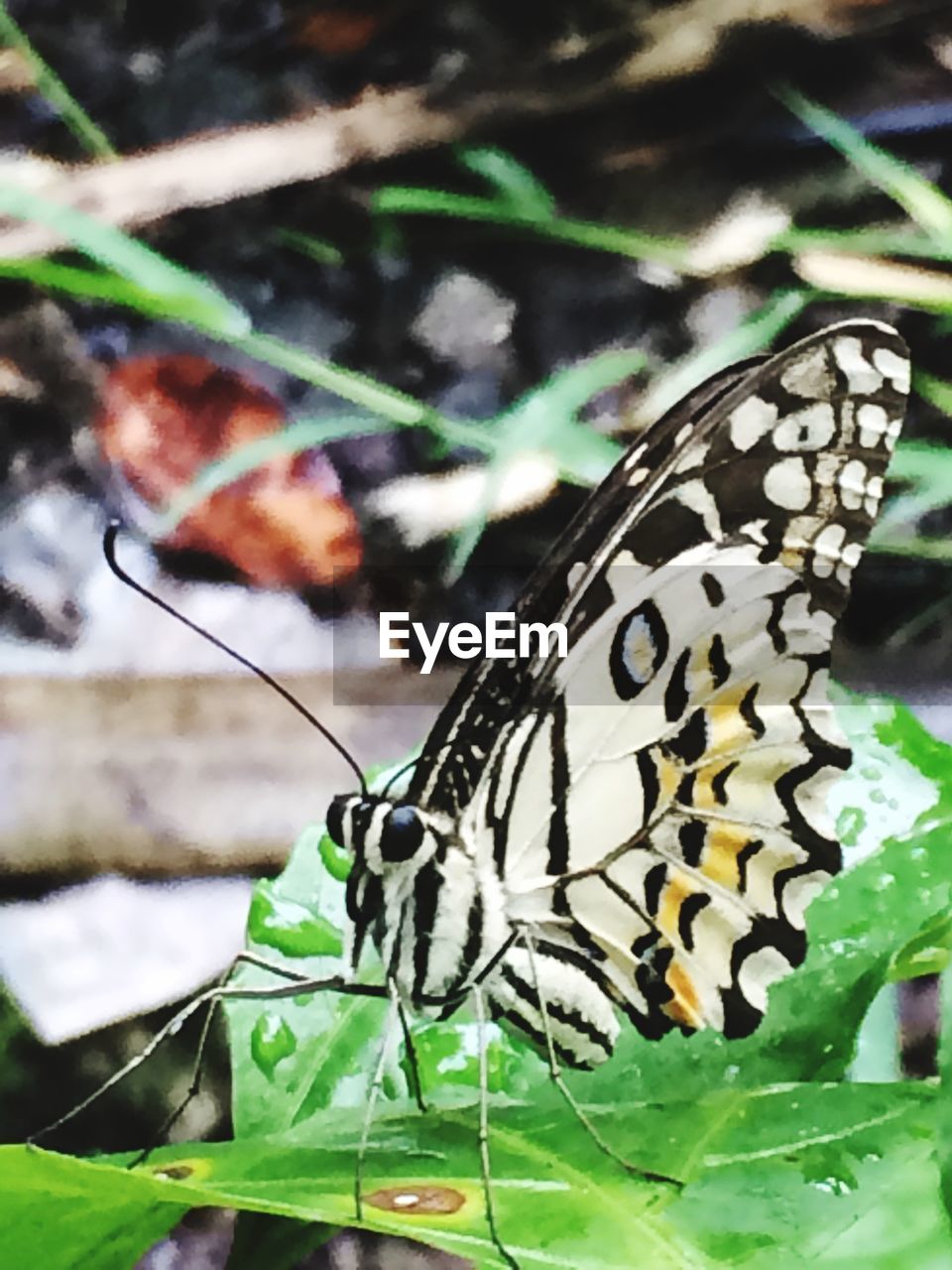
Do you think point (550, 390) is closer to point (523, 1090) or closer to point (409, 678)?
point (409, 678)

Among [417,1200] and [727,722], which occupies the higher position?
[727,722]

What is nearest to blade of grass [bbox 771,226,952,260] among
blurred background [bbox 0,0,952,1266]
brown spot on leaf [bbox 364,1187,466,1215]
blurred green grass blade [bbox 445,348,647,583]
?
blurred background [bbox 0,0,952,1266]

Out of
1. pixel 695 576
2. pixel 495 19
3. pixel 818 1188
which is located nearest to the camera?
pixel 818 1188

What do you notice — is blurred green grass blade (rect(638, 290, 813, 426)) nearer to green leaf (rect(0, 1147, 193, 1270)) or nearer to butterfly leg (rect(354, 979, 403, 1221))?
butterfly leg (rect(354, 979, 403, 1221))

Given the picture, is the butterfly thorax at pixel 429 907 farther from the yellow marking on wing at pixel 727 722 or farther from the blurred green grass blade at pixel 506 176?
the blurred green grass blade at pixel 506 176

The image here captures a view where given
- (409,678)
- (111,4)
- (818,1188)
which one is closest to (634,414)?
(409,678)

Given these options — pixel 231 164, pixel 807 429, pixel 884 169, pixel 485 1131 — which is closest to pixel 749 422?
pixel 807 429

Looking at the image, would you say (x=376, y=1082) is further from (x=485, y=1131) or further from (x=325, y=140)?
(x=325, y=140)
